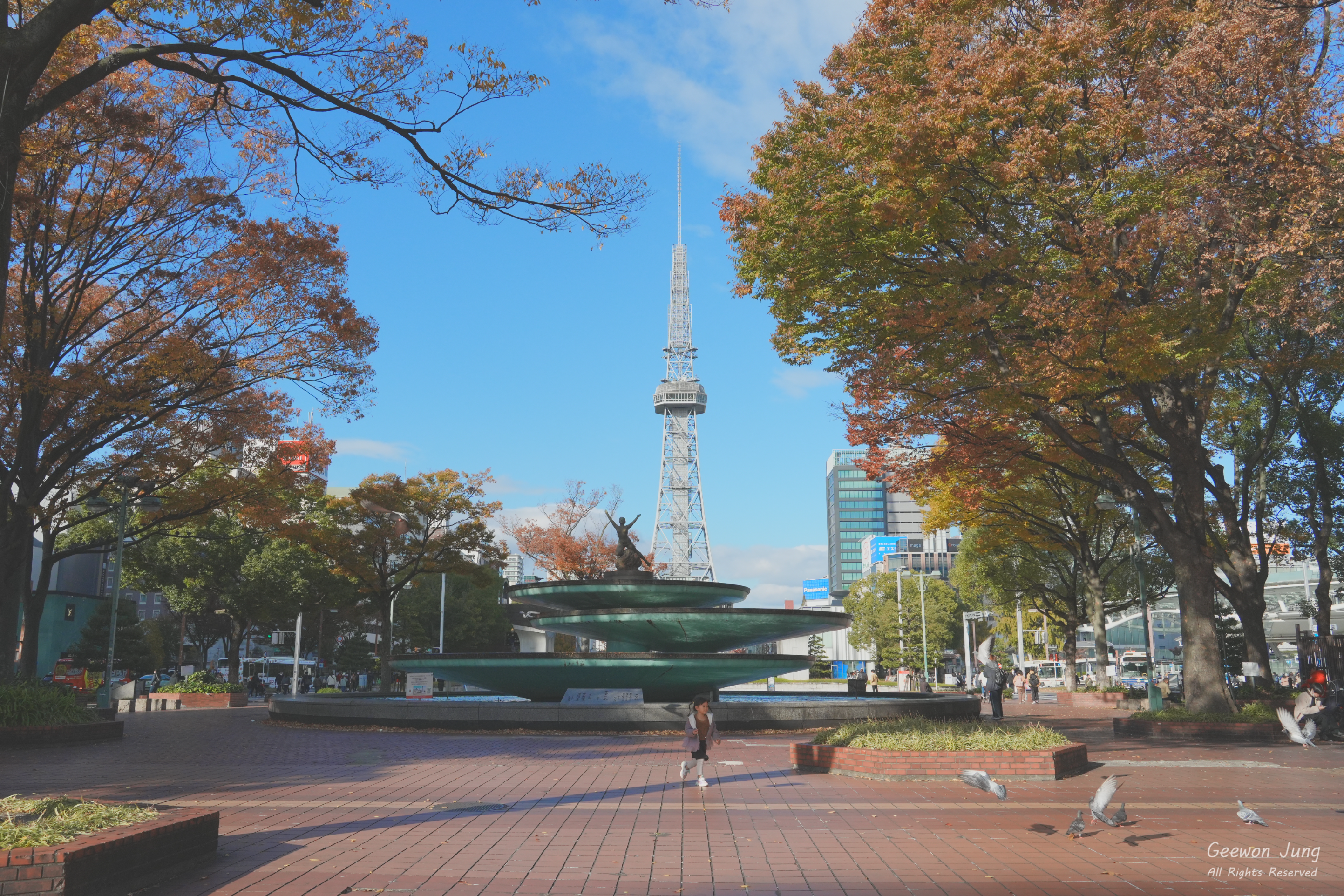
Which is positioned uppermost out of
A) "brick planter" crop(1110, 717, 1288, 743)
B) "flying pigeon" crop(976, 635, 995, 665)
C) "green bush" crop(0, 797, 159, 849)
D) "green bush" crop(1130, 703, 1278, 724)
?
"flying pigeon" crop(976, 635, 995, 665)

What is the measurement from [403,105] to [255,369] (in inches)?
395

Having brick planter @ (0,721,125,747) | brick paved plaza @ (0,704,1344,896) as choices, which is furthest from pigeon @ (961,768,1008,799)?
brick planter @ (0,721,125,747)

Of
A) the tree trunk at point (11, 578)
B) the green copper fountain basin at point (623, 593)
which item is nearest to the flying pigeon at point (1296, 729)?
the green copper fountain basin at point (623, 593)

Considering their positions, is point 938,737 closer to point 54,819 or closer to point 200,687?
point 54,819

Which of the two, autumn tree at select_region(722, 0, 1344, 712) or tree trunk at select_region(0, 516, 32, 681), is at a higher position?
autumn tree at select_region(722, 0, 1344, 712)

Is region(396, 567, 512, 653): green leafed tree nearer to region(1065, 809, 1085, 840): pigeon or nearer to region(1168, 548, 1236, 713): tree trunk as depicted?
region(1168, 548, 1236, 713): tree trunk

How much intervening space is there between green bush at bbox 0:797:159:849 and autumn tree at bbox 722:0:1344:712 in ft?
37.6

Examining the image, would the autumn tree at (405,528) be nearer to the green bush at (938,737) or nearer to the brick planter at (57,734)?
the brick planter at (57,734)

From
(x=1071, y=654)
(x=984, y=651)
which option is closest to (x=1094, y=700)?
(x=1071, y=654)

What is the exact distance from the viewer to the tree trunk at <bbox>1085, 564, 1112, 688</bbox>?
1138 inches

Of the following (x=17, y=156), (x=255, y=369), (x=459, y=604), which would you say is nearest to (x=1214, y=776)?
(x=17, y=156)

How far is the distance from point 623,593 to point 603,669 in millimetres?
2089

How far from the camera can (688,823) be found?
25.8ft

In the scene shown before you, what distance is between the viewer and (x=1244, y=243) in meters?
14.0
